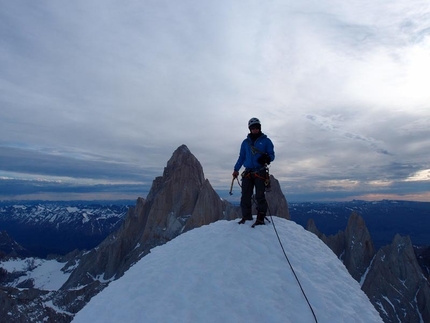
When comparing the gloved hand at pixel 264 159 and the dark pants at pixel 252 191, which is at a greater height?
the gloved hand at pixel 264 159

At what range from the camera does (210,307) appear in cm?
627

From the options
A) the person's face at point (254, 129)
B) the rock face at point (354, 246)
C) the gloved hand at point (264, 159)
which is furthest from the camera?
the rock face at point (354, 246)

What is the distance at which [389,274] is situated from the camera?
252 ft

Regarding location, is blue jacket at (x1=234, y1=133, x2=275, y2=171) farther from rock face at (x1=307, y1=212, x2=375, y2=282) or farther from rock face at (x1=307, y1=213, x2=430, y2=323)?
rock face at (x1=307, y1=212, x2=375, y2=282)

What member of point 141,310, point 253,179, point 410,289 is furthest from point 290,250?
point 410,289

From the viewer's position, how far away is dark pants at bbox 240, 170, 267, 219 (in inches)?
444

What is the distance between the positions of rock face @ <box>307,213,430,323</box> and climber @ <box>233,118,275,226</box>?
74.2 m

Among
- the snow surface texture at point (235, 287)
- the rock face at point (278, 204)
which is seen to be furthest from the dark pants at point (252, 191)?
the rock face at point (278, 204)

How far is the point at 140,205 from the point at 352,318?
413 feet

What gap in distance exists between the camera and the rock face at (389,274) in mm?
70688

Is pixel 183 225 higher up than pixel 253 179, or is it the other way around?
pixel 253 179

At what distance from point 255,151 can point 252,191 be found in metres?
1.85

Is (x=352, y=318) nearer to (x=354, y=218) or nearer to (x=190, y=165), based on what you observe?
(x=354, y=218)

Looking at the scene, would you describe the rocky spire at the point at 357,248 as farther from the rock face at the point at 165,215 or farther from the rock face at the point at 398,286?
the rock face at the point at 165,215
